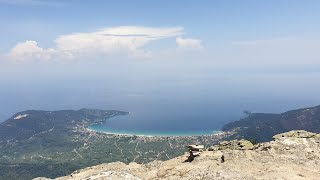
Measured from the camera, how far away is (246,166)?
129 ft

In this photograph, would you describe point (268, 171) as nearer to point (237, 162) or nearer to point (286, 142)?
point (237, 162)

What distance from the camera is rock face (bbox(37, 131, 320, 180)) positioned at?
36.8m

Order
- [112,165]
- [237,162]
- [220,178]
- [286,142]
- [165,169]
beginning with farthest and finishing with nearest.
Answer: [112,165] → [286,142] → [165,169] → [237,162] → [220,178]

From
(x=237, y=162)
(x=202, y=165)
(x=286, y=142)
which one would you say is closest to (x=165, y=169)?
(x=202, y=165)

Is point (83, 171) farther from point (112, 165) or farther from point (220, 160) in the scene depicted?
point (220, 160)

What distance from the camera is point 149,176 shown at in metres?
42.5

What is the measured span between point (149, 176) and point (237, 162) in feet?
34.9

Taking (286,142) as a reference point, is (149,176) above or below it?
below

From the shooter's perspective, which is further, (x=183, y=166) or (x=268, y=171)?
(x=183, y=166)

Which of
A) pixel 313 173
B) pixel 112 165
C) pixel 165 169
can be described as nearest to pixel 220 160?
pixel 165 169

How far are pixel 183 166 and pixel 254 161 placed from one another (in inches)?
329

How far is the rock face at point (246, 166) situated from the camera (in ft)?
121

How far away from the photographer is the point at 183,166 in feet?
136

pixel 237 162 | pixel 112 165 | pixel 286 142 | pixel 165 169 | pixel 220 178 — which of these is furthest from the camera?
pixel 112 165
